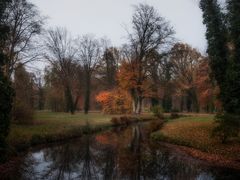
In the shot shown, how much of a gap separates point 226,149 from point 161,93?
123 ft

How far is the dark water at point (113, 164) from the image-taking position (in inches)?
406

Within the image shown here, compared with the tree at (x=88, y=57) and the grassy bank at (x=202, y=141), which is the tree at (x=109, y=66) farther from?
the grassy bank at (x=202, y=141)

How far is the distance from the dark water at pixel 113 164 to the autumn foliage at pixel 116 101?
83.9 feet

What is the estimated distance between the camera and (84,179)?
991 centimetres

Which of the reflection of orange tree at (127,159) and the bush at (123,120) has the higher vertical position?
the bush at (123,120)

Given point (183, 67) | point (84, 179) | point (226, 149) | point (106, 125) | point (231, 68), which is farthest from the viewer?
point (183, 67)

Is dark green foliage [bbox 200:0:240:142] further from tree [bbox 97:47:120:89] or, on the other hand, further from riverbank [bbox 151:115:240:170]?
tree [bbox 97:47:120:89]

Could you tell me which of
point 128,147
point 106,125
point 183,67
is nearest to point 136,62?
point 106,125

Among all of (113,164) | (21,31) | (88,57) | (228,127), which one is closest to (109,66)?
(88,57)

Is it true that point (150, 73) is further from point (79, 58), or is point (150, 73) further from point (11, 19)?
point (11, 19)

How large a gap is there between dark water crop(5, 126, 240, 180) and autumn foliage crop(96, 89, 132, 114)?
25562mm

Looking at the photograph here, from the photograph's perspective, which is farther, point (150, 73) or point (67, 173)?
point (150, 73)

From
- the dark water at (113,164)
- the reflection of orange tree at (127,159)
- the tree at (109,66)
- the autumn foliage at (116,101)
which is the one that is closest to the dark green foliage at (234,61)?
the dark water at (113,164)

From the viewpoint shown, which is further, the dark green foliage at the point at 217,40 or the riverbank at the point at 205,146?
the dark green foliage at the point at 217,40
